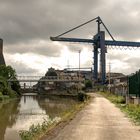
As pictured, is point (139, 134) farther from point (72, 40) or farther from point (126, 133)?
point (72, 40)

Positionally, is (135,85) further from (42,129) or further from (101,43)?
(101,43)

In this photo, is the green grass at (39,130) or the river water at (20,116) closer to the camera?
the green grass at (39,130)

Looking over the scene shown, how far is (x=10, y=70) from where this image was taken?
17662 centimetres

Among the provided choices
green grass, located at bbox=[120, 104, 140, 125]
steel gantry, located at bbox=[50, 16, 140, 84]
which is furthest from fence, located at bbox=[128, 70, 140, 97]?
steel gantry, located at bbox=[50, 16, 140, 84]

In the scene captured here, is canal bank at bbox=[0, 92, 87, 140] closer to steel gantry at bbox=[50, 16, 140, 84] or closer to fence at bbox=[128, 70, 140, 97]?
fence at bbox=[128, 70, 140, 97]

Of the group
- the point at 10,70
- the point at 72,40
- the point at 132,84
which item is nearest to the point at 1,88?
the point at 72,40

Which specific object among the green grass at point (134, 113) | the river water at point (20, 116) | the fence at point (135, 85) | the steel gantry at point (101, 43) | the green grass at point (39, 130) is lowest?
the river water at point (20, 116)

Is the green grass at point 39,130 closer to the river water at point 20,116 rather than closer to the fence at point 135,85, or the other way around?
the river water at point 20,116

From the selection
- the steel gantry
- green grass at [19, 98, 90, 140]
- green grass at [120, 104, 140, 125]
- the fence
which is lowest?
green grass at [19, 98, 90, 140]

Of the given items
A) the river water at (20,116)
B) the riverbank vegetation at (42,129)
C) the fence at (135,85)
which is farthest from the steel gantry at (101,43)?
the riverbank vegetation at (42,129)

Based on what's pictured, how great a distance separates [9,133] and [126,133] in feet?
48.3

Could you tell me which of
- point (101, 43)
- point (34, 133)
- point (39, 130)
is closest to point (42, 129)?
point (39, 130)

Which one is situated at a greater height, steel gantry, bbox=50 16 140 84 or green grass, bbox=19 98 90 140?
steel gantry, bbox=50 16 140 84

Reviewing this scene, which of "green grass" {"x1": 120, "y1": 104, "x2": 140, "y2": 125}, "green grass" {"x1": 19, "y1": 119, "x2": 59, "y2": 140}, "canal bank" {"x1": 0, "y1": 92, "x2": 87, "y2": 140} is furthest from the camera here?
"canal bank" {"x1": 0, "y1": 92, "x2": 87, "y2": 140}
